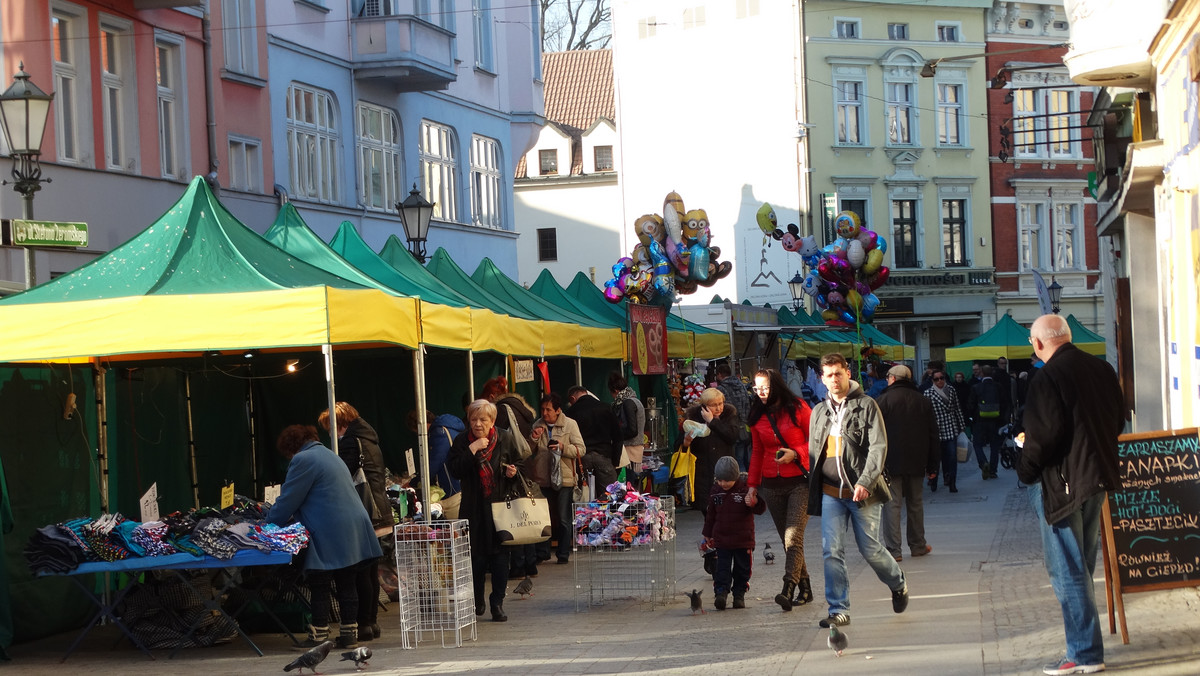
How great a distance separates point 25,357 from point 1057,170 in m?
47.2

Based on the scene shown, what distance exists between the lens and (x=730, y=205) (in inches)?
1941

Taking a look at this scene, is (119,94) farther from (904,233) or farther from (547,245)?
(904,233)

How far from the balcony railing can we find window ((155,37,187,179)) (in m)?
5.81

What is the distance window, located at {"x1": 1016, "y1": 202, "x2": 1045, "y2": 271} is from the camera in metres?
52.3

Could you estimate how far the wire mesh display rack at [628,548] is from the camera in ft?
39.3

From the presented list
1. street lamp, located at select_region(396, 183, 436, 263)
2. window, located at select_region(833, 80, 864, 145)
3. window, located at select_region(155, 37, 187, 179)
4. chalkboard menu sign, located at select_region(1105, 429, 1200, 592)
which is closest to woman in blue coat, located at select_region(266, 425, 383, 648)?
chalkboard menu sign, located at select_region(1105, 429, 1200, 592)

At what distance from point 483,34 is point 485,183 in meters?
3.34

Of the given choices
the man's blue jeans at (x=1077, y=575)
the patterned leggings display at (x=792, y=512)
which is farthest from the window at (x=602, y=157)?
the man's blue jeans at (x=1077, y=575)

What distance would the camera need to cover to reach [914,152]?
51.5m

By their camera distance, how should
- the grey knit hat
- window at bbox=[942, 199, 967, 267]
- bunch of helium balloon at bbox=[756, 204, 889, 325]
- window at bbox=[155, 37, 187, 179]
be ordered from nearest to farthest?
the grey knit hat → window at bbox=[155, 37, 187, 179] → bunch of helium balloon at bbox=[756, 204, 889, 325] → window at bbox=[942, 199, 967, 267]

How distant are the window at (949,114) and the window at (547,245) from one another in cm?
1368

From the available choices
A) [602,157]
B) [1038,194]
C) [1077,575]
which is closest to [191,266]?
[1077,575]

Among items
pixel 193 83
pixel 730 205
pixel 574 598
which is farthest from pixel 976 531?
pixel 730 205

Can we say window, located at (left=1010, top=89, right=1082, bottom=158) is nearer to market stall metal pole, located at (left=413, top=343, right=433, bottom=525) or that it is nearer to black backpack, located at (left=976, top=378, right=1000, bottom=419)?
black backpack, located at (left=976, top=378, right=1000, bottom=419)
